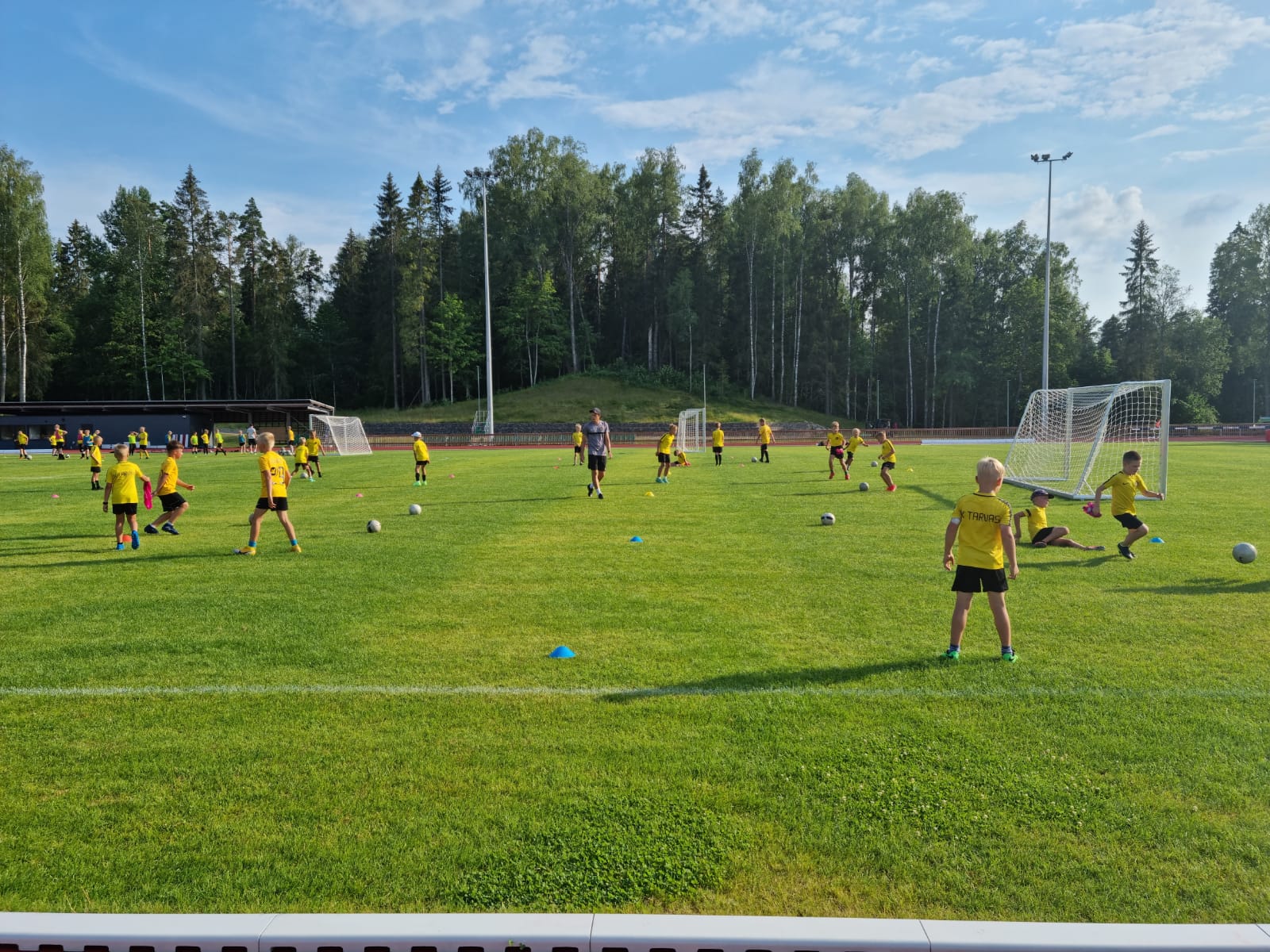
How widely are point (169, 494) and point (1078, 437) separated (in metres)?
22.8

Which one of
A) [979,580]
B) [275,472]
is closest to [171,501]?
[275,472]

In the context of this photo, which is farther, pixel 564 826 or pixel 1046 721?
pixel 1046 721

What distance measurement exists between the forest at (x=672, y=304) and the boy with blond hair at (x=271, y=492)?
58153 mm

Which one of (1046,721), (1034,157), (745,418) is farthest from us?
(745,418)

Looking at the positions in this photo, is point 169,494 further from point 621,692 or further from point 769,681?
point 769,681

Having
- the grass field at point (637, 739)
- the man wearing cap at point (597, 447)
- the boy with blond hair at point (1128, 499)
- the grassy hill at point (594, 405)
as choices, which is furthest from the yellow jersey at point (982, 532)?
the grassy hill at point (594, 405)

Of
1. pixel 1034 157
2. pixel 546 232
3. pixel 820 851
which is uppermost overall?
pixel 546 232

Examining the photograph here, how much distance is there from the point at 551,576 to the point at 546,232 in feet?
220

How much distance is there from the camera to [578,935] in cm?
255

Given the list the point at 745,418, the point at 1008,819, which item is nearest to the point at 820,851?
the point at 1008,819

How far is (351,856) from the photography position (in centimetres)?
342

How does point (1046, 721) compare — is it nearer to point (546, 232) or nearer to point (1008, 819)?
point (1008, 819)

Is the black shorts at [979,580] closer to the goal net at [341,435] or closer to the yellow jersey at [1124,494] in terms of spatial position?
the yellow jersey at [1124,494]

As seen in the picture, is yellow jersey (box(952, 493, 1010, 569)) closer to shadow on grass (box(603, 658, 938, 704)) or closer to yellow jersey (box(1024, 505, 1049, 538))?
shadow on grass (box(603, 658, 938, 704))
